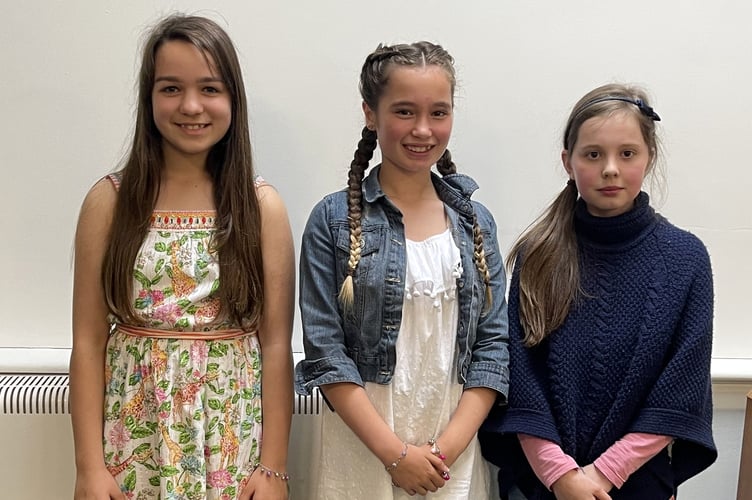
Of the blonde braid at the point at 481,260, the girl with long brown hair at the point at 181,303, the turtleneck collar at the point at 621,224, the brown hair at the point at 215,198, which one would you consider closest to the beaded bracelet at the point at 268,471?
the girl with long brown hair at the point at 181,303

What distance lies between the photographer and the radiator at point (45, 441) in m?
1.49

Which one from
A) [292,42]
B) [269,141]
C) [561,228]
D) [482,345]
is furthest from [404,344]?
[292,42]

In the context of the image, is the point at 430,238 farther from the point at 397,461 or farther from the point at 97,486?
the point at 97,486

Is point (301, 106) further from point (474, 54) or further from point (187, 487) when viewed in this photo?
point (187, 487)

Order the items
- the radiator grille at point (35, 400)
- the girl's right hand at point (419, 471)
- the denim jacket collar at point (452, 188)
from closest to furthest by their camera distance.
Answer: the girl's right hand at point (419, 471), the denim jacket collar at point (452, 188), the radiator grille at point (35, 400)

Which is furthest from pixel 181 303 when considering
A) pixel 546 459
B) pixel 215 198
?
pixel 546 459

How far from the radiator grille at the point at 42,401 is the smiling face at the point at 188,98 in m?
Answer: 0.61

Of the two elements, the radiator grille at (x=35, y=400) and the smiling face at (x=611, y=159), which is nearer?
the smiling face at (x=611, y=159)

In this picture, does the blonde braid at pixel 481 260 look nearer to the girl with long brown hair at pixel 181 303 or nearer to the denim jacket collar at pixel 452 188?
the denim jacket collar at pixel 452 188

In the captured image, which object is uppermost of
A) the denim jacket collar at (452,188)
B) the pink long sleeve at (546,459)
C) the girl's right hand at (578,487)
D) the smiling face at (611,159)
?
the smiling face at (611,159)

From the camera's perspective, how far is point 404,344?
1.21 metres

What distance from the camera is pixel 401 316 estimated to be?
1.20 meters

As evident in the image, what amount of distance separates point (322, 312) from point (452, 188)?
1.12 ft

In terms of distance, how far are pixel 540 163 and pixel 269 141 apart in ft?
2.09
